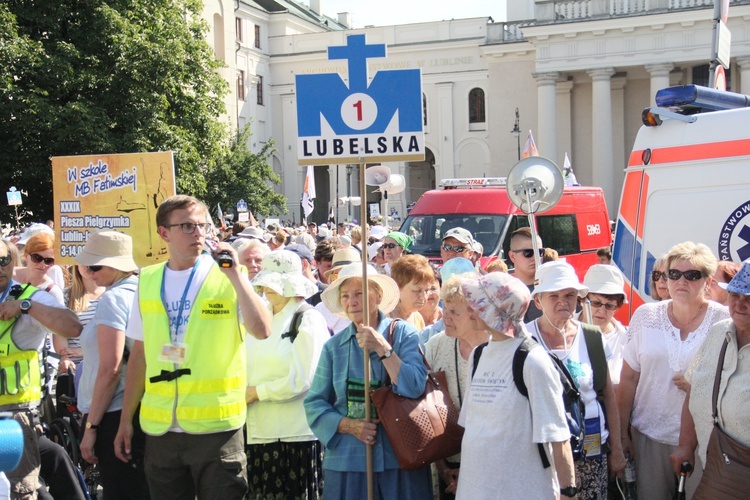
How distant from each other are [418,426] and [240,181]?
37.9 metres

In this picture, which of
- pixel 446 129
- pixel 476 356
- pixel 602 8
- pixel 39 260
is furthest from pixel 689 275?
pixel 446 129

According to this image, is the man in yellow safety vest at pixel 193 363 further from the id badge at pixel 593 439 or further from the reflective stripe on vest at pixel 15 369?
the id badge at pixel 593 439

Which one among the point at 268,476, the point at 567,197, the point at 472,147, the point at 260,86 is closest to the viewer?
the point at 268,476

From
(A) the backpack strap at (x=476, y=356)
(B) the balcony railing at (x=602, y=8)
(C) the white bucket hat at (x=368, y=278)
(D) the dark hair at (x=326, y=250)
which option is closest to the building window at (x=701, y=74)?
(B) the balcony railing at (x=602, y=8)

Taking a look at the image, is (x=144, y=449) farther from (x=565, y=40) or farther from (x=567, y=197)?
(x=565, y=40)

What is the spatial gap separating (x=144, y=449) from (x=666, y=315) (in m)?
3.19

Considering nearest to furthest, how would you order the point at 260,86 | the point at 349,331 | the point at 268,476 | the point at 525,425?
the point at 525,425 < the point at 349,331 < the point at 268,476 < the point at 260,86

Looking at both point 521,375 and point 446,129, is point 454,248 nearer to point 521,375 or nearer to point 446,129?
point 521,375

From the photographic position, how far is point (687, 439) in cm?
498

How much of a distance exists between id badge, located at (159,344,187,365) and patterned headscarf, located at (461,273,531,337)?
151 cm

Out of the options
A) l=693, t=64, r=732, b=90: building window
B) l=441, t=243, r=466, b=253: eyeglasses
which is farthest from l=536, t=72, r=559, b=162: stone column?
l=441, t=243, r=466, b=253: eyeglasses

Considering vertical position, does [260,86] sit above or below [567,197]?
above

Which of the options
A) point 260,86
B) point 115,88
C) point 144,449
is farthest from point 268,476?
point 260,86

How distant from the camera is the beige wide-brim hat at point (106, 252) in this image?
5.41 m
